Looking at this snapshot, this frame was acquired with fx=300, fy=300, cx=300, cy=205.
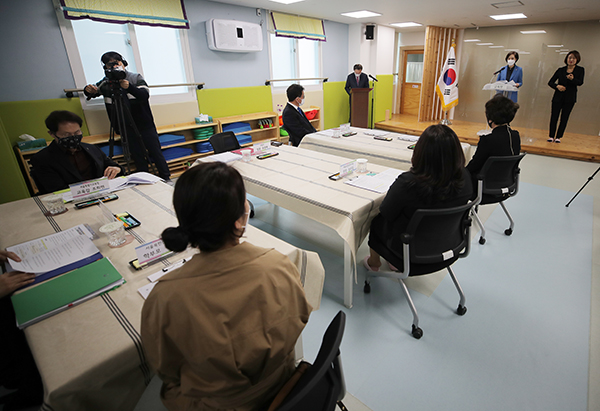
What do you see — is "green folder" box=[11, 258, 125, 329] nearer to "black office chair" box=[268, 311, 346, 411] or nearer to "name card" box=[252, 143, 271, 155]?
"black office chair" box=[268, 311, 346, 411]

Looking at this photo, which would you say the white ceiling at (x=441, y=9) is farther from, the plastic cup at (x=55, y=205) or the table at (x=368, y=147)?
the plastic cup at (x=55, y=205)

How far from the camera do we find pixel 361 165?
2.27 metres

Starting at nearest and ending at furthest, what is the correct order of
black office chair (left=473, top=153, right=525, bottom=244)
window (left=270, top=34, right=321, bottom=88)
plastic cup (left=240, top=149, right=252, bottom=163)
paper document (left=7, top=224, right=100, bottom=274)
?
1. paper document (left=7, top=224, right=100, bottom=274)
2. black office chair (left=473, top=153, right=525, bottom=244)
3. plastic cup (left=240, top=149, right=252, bottom=163)
4. window (left=270, top=34, right=321, bottom=88)

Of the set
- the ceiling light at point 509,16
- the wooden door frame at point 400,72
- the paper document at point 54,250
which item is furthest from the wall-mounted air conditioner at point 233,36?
the wooden door frame at point 400,72

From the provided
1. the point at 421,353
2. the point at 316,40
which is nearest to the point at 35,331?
the point at 421,353

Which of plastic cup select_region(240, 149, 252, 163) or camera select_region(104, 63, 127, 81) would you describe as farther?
camera select_region(104, 63, 127, 81)

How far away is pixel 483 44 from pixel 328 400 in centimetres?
898

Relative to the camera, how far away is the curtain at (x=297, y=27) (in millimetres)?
5469

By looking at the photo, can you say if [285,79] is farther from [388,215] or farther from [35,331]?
[35,331]

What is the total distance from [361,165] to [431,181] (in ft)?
2.63

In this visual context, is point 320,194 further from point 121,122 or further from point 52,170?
point 121,122

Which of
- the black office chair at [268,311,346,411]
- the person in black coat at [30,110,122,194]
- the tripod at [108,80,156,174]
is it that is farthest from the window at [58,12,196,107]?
the black office chair at [268,311,346,411]

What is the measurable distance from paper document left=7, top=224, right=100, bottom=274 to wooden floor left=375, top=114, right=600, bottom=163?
20.7 ft

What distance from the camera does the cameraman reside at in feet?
10.7
